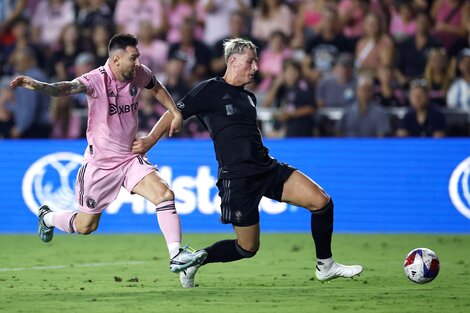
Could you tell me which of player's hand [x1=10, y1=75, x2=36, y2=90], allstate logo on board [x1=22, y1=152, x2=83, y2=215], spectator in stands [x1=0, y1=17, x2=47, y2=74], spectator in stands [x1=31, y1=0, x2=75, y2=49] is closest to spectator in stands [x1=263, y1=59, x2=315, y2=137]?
allstate logo on board [x1=22, y1=152, x2=83, y2=215]

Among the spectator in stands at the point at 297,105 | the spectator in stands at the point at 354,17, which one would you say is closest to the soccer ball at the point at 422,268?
the spectator in stands at the point at 297,105

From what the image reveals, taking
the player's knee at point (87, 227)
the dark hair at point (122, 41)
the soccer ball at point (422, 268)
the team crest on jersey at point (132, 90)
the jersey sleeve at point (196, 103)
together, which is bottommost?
the soccer ball at point (422, 268)

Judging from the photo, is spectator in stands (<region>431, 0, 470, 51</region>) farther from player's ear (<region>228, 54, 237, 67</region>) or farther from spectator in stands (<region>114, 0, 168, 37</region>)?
player's ear (<region>228, 54, 237, 67</region>)

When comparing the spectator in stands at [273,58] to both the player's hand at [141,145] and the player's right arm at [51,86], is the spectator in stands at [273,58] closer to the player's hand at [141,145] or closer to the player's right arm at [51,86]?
the player's hand at [141,145]

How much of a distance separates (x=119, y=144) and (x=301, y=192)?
180 centimetres

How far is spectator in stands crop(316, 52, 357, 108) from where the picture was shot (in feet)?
54.5

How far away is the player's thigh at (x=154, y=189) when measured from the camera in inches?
375

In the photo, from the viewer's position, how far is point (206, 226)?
15219 mm

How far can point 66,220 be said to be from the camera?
10.2m

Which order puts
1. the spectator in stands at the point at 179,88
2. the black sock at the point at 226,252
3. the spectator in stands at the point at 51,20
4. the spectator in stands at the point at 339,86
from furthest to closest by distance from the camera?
the spectator in stands at the point at 51,20 < the spectator in stands at the point at 179,88 < the spectator in stands at the point at 339,86 < the black sock at the point at 226,252

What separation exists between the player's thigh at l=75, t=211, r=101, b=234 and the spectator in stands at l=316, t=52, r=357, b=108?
7.46 m

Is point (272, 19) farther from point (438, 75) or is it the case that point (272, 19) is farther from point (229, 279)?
point (229, 279)

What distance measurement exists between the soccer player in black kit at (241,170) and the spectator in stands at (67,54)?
9395 millimetres

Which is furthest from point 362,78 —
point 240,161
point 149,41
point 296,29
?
point 240,161
